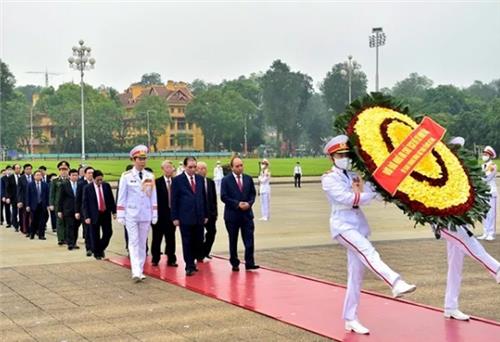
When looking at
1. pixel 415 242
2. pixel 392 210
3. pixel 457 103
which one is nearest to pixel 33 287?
pixel 415 242

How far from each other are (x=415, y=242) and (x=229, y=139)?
101124 mm

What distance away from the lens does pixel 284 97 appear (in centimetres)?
12344

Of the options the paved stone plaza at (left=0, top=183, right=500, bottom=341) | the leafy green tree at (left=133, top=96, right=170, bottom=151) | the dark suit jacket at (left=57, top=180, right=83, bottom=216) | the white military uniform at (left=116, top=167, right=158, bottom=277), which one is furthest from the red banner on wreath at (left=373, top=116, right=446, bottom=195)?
the leafy green tree at (left=133, top=96, right=170, bottom=151)

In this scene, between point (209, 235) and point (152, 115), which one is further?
point (152, 115)

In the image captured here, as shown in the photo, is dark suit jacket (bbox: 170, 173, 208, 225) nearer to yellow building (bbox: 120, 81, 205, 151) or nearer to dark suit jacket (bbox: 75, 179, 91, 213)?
dark suit jacket (bbox: 75, 179, 91, 213)

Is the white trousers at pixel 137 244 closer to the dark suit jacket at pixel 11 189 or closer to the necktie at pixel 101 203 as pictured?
the necktie at pixel 101 203

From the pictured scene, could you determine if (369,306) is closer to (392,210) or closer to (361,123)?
(361,123)

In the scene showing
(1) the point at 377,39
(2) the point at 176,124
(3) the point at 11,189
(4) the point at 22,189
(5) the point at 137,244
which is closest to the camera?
(5) the point at 137,244

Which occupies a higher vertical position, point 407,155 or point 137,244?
point 407,155

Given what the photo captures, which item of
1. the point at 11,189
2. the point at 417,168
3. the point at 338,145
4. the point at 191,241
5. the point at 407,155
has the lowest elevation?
the point at 191,241

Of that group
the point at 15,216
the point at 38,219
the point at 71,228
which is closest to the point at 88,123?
the point at 15,216

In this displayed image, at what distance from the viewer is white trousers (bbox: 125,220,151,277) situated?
10.2 meters

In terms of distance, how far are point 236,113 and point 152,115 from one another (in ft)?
50.8

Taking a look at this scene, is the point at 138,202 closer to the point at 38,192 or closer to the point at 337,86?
the point at 38,192
